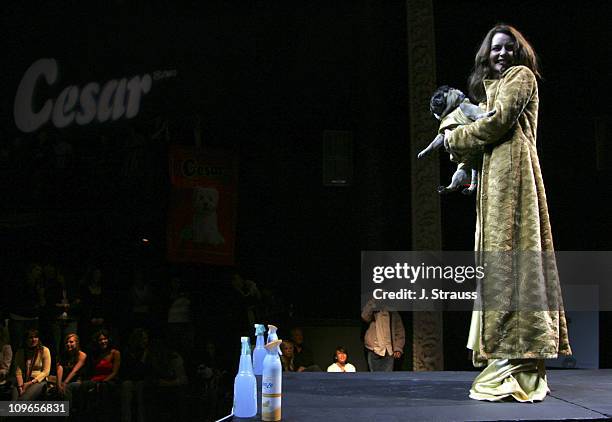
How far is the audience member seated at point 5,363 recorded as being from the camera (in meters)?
4.64

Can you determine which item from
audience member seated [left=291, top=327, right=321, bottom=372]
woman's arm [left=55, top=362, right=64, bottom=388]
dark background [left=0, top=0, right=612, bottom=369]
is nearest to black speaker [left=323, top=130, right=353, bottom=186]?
dark background [left=0, top=0, right=612, bottom=369]

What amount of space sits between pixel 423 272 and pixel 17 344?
3.12 m

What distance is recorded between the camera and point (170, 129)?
5555 mm

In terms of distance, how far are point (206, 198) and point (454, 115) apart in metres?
3.33

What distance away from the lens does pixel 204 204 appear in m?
5.67

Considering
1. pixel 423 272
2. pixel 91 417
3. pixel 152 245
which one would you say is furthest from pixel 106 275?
pixel 423 272

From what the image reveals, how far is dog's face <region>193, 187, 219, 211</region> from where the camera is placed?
5.65m

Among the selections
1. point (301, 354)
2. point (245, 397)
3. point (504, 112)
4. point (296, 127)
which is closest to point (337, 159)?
point (296, 127)

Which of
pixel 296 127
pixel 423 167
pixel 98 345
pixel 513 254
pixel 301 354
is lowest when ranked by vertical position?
pixel 301 354

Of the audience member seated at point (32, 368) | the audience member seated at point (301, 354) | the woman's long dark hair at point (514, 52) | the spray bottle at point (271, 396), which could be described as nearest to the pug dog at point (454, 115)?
the woman's long dark hair at point (514, 52)

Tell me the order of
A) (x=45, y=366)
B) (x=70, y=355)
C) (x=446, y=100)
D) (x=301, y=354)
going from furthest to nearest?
(x=301, y=354), (x=70, y=355), (x=45, y=366), (x=446, y=100)

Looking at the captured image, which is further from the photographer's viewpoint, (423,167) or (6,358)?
(423,167)

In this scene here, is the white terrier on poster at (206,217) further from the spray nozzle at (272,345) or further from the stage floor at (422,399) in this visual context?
the spray nozzle at (272,345)

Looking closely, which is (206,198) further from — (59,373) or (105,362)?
(59,373)
